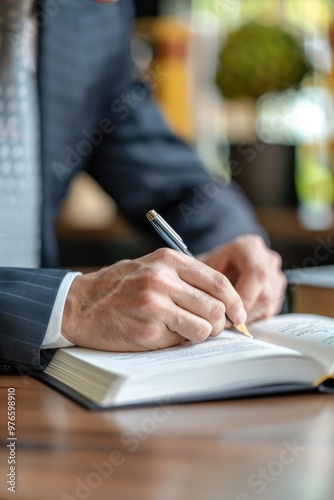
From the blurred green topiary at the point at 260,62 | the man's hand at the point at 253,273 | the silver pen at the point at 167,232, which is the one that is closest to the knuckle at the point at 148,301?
the silver pen at the point at 167,232

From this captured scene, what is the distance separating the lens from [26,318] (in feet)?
2.53

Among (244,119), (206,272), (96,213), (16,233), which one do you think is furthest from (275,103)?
(206,272)

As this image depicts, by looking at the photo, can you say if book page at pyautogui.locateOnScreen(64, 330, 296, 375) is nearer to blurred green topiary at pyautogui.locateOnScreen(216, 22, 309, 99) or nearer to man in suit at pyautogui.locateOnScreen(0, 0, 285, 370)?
man in suit at pyautogui.locateOnScreen(0, 0, 285, 370)

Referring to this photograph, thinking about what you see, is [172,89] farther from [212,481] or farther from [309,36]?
[212,481]

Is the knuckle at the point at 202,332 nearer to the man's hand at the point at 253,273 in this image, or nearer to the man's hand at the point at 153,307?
the man's hand at the point at 153,307

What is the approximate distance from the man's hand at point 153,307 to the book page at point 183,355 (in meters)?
0.01

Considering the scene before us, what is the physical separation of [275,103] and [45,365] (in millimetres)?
2277

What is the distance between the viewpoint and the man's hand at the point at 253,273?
947mm

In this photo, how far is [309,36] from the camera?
287 cm

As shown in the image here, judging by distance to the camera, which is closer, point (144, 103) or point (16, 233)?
point (16, 233)

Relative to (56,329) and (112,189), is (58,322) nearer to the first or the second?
(56,329)

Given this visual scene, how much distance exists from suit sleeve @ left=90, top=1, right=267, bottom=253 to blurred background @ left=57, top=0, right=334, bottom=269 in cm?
47

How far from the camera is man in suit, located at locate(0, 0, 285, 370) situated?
77 centimetres

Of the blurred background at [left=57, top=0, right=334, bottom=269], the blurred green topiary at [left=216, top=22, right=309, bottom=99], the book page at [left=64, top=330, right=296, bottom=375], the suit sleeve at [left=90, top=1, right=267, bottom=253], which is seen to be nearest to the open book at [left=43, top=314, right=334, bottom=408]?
the book page at [left=64, top=330, right=296, bottom=375]
